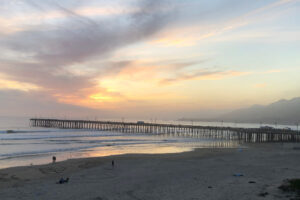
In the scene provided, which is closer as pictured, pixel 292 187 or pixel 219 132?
pixel 292 187

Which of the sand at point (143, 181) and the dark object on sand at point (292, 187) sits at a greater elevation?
the dark object on sand at point (292, 187)

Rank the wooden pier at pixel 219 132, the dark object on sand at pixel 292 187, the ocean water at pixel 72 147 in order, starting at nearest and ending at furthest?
the dark object on sand at pixel 292 187 < the ocean water at pixel 72 147 < the wooden pier at pixel 219 132

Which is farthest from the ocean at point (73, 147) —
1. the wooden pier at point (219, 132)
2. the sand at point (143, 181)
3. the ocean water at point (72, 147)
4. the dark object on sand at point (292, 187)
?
the dark object on sand at point (292, 187)

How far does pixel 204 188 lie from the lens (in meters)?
11.1

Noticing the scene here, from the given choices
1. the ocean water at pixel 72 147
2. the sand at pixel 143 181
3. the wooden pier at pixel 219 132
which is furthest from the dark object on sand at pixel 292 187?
the wooden pier at pixel 219 132

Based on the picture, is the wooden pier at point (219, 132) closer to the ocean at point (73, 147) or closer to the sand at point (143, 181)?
the ocean at point (73, 147)

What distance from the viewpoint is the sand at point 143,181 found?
397 inches

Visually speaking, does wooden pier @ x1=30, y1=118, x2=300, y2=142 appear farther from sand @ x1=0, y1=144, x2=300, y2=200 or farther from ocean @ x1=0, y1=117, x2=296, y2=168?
sand @ x1=0, y1=144, x2=300, y2=200

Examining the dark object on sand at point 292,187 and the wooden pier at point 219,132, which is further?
the wooden pier at point 219,132

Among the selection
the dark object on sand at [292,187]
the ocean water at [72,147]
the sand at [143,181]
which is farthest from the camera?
the ocean water at [72,147]

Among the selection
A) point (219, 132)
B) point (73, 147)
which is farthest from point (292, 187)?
point (219, 132)

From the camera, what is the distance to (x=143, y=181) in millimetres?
12922

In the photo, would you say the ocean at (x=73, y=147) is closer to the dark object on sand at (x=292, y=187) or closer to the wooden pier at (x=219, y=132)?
the wooden pier at (x=219, y=132)

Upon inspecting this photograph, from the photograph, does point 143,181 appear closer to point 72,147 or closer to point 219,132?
point 72,147
